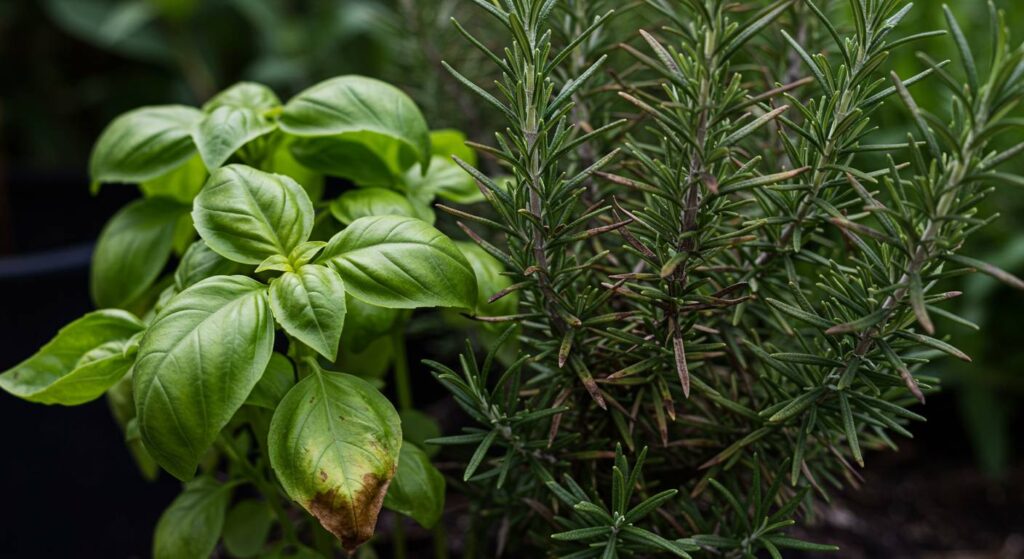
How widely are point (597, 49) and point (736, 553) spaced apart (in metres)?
0.38

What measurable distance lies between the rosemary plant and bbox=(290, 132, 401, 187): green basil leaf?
0.14 metres

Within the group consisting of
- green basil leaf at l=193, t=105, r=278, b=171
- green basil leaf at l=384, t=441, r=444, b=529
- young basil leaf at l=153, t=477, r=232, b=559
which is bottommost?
young basil leaf at l=153, t=477, r=232, b=559

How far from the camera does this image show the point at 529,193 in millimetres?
579

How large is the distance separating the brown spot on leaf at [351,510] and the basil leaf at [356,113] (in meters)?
0.25

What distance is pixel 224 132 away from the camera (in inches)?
25.0

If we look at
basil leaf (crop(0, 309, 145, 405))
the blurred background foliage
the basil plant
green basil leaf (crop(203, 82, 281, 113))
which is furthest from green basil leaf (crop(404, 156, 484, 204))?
the blurred background foliage

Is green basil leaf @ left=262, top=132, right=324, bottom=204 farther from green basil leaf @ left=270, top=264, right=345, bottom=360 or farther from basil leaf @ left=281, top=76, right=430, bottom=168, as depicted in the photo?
green basil leaf @ left=270, top=264, right=345, bottom=360

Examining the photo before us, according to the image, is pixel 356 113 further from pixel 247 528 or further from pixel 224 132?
pixel 247 528

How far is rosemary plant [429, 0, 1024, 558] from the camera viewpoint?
1.67ft

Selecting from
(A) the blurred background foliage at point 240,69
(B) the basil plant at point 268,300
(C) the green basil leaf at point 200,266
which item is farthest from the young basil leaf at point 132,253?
(A) the blurred background foliage at point 240,69

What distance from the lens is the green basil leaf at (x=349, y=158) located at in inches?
27.4

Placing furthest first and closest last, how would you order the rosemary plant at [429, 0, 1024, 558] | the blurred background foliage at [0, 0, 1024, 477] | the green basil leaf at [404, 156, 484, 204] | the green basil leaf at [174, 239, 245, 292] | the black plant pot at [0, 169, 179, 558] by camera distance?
the blurred background foliage at [0, 0, 1024, 477]
the black plant pot at [0, 169, 179, 558]
the green basil leaf at [404, 156, 484, 204]
the green basil leaf at [174, 239, 245, 292]
the rosemary plant at [429, 0, 1024, 558]

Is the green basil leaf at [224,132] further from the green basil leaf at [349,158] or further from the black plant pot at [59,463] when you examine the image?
the black plant pot at [59,463]

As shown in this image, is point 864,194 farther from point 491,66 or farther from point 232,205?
point 491,66
